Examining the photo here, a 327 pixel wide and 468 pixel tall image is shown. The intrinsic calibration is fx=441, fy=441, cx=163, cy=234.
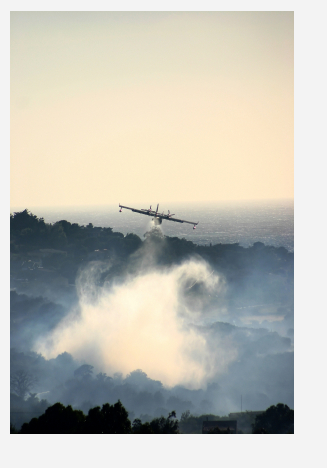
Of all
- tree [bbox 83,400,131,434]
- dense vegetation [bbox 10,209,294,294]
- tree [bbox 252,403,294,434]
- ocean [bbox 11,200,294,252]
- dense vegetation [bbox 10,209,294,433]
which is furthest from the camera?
ocean [bbox 11,200,294,252]

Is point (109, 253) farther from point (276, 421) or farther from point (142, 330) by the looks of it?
point (276, 421)

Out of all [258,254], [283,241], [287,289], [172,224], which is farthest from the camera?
[172,224]

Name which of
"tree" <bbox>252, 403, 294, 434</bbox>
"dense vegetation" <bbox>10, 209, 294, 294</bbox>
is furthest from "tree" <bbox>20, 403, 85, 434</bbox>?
"dense vegetation" <bbox>10, 209, 294, 294</bbox>

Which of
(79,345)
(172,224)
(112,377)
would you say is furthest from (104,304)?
(172,224)

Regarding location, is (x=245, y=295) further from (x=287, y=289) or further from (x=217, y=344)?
(x=217, y=344)

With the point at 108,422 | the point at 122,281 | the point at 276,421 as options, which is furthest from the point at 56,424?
the point at 122,281

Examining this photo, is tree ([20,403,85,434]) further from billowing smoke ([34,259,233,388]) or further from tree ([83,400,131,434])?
billowing smoke ([34,259,233,388])
